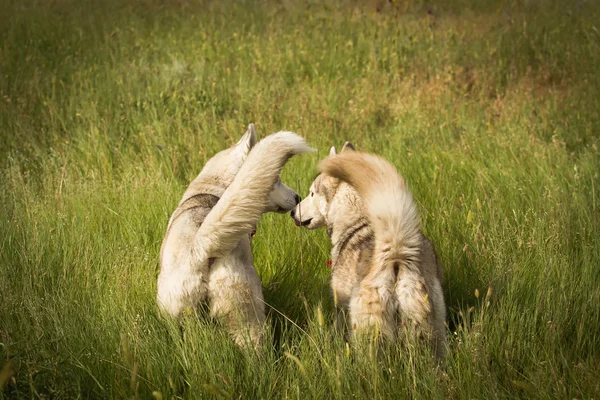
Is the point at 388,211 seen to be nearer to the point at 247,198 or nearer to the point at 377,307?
the point at 377,307

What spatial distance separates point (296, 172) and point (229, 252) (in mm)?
2450

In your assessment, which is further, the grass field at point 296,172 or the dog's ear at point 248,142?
the dog's ear at point 248,142

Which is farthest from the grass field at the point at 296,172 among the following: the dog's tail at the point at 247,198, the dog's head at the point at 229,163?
the dog's head at the point at 229,163

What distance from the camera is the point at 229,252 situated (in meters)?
3.23

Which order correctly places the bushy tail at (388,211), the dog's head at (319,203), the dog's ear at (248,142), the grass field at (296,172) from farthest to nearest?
the dog's head at (319,203) < the dog's ear at (248,142) < the bushy tail at (388,211) < the grass field at (296,172)

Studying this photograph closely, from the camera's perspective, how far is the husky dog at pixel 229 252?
10.2 feet

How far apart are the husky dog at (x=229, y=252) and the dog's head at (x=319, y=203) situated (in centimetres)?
99

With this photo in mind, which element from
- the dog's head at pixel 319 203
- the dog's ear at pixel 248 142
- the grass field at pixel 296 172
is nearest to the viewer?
the grass field at pixel 296 172

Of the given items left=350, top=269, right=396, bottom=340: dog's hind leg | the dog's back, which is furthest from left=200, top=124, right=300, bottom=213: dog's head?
left=350, top=269, right=396, bottom=340: dog's hind leg

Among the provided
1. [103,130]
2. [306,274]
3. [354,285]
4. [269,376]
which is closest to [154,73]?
[103,130]

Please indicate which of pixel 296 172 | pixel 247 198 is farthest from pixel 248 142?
pixel 296 172

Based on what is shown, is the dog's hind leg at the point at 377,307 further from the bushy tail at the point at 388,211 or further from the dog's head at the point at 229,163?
the dog's head at the point at 229,163

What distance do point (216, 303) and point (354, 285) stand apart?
86cm

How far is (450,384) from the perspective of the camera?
299cm
